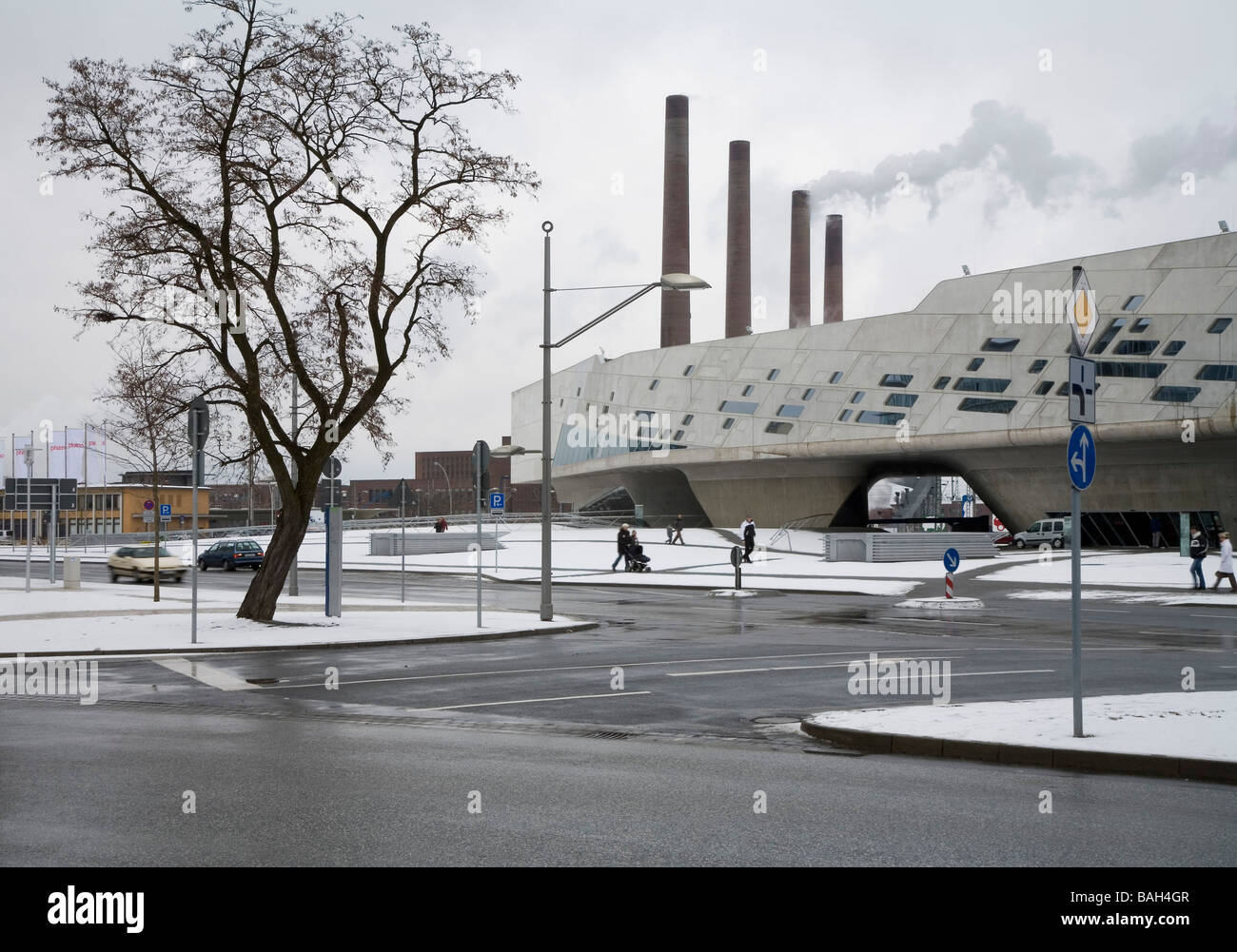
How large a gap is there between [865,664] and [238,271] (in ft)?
45.8

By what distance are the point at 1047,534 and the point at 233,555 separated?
37.7 metres

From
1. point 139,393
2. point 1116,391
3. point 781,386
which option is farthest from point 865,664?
point 781,386

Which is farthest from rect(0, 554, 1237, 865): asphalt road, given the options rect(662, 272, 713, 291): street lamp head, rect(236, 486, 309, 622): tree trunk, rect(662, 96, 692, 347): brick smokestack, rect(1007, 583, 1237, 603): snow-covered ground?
rect(662, 96, 692, 347): brick smokestack

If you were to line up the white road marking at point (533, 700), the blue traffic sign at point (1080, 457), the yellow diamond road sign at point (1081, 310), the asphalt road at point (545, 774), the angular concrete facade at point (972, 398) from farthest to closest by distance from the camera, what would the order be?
the angular concrete facade at point (972, 398), the white road marking at point (533, 700), the blue traffic sign at point (1080, 457), the yellow diamond road sign at point (1081, 310), the asphalt road at point (545, 774)

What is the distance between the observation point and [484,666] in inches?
648

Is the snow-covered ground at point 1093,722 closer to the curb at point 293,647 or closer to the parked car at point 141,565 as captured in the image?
the curb at point 293,647

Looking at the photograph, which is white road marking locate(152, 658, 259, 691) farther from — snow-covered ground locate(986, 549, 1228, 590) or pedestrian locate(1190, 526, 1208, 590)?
snow-covered ground locate(986, 549, 1228, 590)

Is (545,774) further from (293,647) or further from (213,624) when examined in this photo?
(213,624)

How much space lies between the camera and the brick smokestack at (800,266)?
84625 mm

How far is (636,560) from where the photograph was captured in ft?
147

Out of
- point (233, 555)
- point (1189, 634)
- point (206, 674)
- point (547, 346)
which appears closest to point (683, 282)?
point (547, 346)

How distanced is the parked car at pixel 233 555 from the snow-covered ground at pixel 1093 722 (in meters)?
42.4

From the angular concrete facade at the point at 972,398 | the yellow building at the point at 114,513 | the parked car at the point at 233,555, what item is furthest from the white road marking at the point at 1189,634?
the yellow building at the point at 114,513

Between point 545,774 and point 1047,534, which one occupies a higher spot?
point 1047,534
